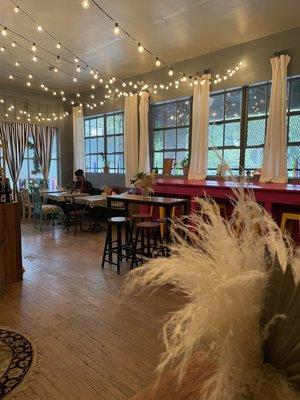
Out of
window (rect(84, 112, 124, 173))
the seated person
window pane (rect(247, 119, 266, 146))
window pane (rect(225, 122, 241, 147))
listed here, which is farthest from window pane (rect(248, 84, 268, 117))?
the seated person

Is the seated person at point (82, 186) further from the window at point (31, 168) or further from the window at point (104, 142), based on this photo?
the window at point (31, 168)

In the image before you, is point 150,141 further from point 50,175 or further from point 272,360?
point 272,360

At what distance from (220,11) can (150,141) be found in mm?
3318

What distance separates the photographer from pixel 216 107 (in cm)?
593

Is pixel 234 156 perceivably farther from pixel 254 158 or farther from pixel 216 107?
pixel 216 107

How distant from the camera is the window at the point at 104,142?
7.93m

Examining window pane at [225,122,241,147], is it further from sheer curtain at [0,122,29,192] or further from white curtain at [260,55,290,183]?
sheer curtain at [0,122,29,192]

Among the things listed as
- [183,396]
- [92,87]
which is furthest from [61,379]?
[92,87]

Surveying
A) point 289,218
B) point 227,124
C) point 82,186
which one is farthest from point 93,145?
point 289,218

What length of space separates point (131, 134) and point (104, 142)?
4.73 ft

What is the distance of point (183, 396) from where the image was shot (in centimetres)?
86

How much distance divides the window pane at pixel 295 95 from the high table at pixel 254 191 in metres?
1.38

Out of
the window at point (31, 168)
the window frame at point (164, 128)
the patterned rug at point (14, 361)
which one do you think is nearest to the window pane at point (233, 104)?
the window frame at point (164, 128)

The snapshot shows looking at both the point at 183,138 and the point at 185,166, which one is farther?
the point at 183,138
